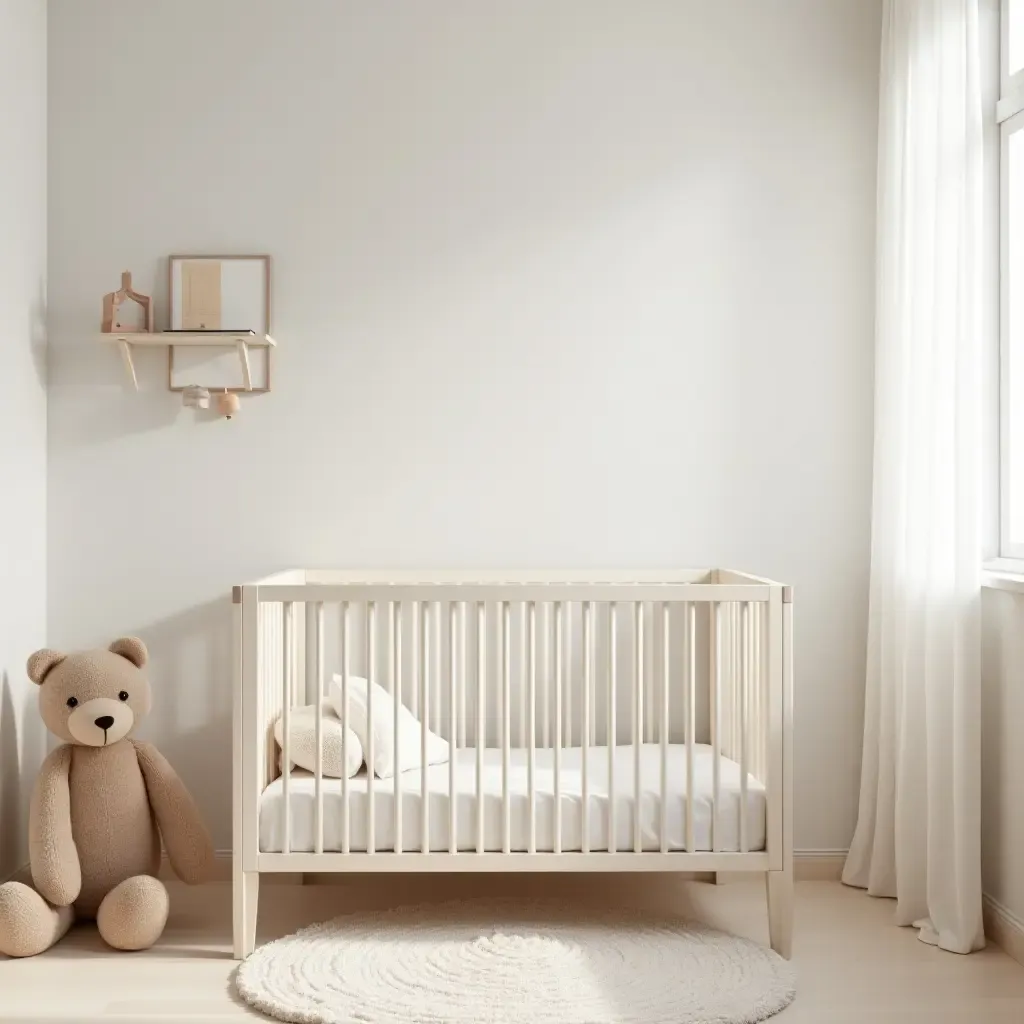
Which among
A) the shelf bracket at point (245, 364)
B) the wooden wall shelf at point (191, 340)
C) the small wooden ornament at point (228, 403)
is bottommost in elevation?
the small wooden ornament at point (228, 403)

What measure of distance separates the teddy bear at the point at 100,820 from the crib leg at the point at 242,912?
19 centimetres

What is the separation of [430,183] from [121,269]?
2.92ft

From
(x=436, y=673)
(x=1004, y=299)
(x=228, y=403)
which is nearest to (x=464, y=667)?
(x=436, y=673)

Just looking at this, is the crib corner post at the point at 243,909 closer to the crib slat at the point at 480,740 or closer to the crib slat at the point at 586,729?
the crib slat at the point at 480,740

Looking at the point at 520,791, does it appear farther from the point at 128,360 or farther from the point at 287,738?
the point at 128,360

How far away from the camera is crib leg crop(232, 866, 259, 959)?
2.37m

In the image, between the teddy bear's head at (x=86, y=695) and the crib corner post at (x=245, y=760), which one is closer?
the crib corner post at (x=245, y=760)

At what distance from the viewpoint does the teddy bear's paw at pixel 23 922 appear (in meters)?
2.35

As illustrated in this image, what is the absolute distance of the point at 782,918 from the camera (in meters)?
2.39

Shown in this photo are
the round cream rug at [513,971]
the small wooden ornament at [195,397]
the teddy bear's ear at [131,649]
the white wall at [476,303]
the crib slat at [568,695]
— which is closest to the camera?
the round cream rug at [513,971]

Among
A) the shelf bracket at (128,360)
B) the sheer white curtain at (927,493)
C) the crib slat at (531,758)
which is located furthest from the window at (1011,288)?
the shelf bracket at (128,360)

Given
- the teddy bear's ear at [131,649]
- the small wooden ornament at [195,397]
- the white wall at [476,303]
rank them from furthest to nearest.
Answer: the white wall at [476,303], the small wooden ornament at [195,397], the teddy bear's ear at [131,649]

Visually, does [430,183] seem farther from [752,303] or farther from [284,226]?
[752,303]

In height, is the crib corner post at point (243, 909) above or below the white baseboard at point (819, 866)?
above
